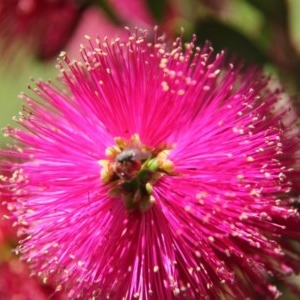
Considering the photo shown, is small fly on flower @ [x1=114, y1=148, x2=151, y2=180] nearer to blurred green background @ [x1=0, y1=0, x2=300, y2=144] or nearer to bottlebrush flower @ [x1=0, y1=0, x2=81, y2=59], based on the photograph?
blurred green background @ [x1=0, y1=0, x2=300, y2=144]

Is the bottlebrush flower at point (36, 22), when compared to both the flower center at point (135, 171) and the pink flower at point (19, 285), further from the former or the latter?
the flower center at point (135, 171)

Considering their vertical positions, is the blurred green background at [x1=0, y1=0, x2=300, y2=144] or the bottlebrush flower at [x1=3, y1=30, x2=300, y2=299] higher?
the blurred green background at [x1=0, y1=0, x2=300, y2=144]

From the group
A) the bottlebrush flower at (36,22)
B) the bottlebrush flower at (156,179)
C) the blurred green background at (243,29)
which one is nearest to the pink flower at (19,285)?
the bottlebrush flower at (156,179)

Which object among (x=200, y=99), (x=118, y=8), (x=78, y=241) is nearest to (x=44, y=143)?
(x=78, y=241)

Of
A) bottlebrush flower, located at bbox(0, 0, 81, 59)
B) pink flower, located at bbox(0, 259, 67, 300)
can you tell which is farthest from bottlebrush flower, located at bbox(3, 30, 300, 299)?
bottlebrush flower, located at bbox(0, 0, 81, 59)

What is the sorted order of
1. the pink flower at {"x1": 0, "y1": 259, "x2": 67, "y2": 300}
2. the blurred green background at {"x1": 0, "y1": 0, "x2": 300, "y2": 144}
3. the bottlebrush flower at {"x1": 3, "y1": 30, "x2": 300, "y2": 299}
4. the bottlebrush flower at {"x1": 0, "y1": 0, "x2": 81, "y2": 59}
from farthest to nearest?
the bottlebrush flower at {"x1": 0, "y1": 0, "x2": 81, "y2": 59} < the blurred green background at {"x1": 0, "y1": 0, "x2": 300, "y2": 144} < the pink flower at {"x1": 0, "y1": 259, "x2": 67, "y2": 300} < the bottlebrush flower at {"x1": 3, "y1": 30, "x2": 300, "y2": 299}

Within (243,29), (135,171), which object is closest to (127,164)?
(135,171)
